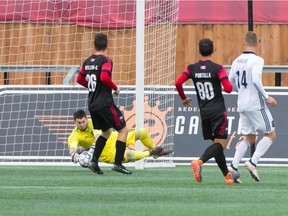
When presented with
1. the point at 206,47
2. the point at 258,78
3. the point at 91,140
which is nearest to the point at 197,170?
the point at 258,78

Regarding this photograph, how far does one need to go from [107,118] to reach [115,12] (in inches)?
328

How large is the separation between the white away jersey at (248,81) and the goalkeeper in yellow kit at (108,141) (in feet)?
8.73

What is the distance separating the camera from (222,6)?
80.3ft

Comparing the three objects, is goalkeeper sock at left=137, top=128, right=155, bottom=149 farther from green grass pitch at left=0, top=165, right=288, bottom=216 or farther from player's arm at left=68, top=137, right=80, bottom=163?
player's arm at left=68, top=137, right=80, bottom=163

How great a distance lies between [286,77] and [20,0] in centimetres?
558

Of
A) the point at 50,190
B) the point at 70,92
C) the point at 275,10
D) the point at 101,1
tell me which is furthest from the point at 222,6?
the point at 50,190

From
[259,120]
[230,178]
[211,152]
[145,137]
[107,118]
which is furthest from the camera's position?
[145,137]

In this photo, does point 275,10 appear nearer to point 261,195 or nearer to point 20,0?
point 20,0

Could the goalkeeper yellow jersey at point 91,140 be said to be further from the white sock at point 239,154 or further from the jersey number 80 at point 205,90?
the jersey number 80 at point 205,90

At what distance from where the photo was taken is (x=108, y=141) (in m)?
17.0

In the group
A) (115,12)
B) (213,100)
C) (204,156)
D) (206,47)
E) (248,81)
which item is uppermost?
(115,12)

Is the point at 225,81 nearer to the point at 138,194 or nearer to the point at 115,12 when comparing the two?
the point at 138,194

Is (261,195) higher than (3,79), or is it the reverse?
(3,79)

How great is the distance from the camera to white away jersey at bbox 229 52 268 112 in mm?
13828
